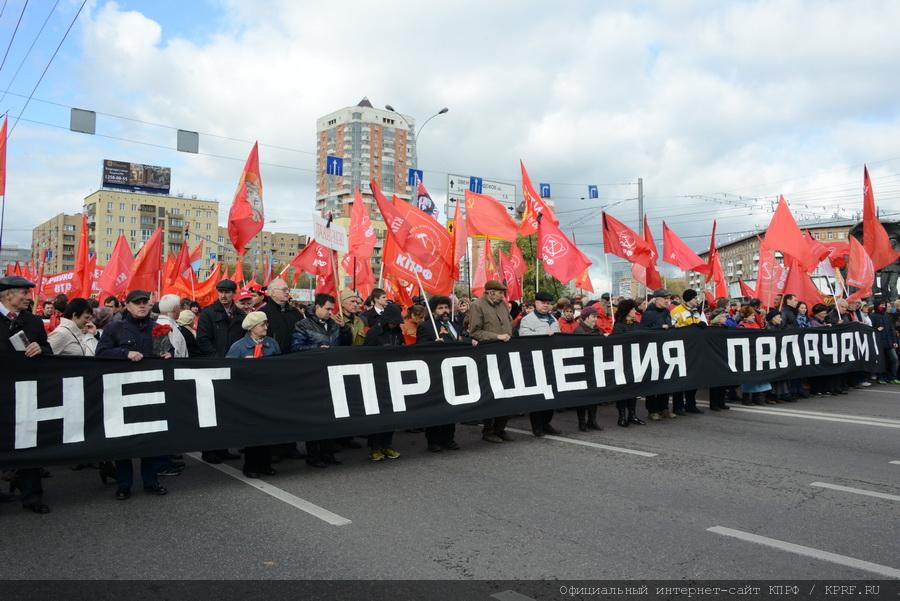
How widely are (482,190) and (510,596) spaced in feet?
102

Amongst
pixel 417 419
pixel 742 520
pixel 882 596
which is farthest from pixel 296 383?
pixel 882 596

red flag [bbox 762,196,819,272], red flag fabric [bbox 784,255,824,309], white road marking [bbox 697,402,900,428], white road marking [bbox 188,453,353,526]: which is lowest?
white road marking [bbox 697,402,900,428]

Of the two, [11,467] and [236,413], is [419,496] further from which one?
[11,467]

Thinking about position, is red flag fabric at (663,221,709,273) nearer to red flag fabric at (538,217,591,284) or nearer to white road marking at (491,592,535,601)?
red flag fabric at (538,217,591,284)

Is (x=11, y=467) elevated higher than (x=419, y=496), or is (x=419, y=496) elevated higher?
(x=11, y=467)

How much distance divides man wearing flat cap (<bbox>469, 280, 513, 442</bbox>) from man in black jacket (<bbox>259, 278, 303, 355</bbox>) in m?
2.30

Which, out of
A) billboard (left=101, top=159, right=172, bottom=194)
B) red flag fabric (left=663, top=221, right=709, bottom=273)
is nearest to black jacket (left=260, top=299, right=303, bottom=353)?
red flag fabric (left=663, top=221, right=709, bottom=273)

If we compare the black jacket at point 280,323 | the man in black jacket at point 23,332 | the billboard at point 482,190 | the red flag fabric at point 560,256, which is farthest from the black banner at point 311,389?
the billboard at point 482,190

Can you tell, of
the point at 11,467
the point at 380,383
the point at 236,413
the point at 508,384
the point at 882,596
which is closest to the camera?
the point at 882,596

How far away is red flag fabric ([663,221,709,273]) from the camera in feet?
47.6

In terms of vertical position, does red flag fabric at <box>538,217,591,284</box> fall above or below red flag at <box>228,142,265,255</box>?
below

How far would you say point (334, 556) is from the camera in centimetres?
433

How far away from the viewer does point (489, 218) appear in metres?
12.1

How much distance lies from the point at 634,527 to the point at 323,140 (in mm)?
88254
